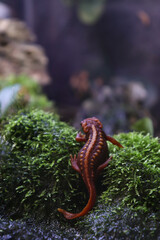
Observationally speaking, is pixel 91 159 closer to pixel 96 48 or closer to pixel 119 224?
pixel 119 224

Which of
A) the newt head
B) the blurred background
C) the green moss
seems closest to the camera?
the green moss

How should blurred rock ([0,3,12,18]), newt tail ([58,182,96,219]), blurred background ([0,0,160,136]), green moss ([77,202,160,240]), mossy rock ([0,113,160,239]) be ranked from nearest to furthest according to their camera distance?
green moss ([77,202,160,240]), mossy rock ([0,113,160,239]), newt tail ([58,182,96,219]), blurred rock ([0,3,12,18]), blurred background ([0,0,160,136])

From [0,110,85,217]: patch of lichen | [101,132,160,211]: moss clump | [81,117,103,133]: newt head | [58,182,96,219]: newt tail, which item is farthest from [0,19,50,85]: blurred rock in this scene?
[58,182,96,219]: newt tail

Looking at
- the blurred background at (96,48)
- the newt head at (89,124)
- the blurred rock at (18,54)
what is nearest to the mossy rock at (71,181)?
the newt head at (89,124)

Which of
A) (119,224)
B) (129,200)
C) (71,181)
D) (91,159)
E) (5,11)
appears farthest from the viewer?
(5,11)

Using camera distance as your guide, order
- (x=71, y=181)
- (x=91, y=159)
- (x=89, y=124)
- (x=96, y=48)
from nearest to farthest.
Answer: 1. (x=91, y=159)
2. (x=71, y=181)
3. (x=89, y=124)
4. (x=96, y=48)

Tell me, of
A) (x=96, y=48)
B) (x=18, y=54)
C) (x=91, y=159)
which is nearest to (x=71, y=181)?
(x=91, y=159)

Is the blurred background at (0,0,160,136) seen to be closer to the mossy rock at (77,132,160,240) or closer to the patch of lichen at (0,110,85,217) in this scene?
the patch of lichen at (0,110,85,217)
